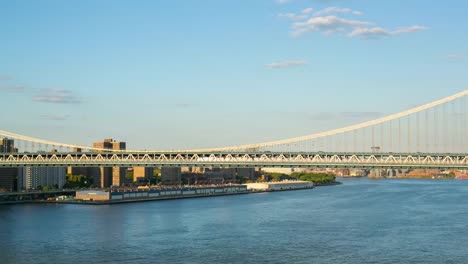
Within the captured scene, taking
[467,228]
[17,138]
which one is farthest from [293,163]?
[17,138]

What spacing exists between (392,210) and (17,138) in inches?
1184

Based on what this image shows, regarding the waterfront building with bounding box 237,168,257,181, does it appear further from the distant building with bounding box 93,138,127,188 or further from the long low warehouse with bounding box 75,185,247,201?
the long low warehouse with bounding box 75,185,247,201

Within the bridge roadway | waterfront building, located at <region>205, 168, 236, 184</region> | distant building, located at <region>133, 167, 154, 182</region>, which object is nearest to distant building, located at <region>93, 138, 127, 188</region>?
distant building, located at <region>133, 167, 154, 182</region>

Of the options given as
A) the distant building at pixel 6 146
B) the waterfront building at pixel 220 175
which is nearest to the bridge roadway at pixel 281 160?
the distant building at pixel 6 146

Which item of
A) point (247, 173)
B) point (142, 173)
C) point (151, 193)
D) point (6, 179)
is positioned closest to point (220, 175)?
point (247, 173)

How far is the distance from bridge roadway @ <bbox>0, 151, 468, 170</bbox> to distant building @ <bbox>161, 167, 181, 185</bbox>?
32.9m

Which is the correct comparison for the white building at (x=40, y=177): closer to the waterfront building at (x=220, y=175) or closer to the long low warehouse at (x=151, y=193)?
the long low warehouse at (x=151, y=193)

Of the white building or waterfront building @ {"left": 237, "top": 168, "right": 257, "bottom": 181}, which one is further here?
waterfront building @ {"left": 237, "top": 168, "right": 257, "bottom": 181}

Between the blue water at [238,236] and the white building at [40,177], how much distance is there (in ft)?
99.7

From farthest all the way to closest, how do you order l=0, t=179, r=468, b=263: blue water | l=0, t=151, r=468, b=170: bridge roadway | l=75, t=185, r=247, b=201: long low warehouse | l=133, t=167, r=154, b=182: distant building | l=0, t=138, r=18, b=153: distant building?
Answer: l=133, t=167, r=154, b=182: distant building → l=0, t=138, r=18, b=153: distant building → l=75, t=185, r=247, b=201: long low warehouse → l=0, t=151, r=468, b=170: bridge roadway → l=0, t=179, r=468, b=263: blue water

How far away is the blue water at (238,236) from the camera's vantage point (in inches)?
888

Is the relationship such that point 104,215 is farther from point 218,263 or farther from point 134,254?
point 218,263

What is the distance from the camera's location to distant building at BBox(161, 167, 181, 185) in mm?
85238

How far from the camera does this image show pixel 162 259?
2214cm
